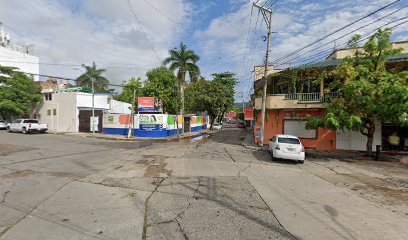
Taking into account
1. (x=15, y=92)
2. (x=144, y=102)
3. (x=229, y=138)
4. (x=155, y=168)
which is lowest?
(x=229, y=138)

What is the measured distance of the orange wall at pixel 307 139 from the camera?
1788 cm

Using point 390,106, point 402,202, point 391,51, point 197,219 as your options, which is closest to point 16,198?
point 197,219

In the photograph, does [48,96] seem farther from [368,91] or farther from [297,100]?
[368,91]

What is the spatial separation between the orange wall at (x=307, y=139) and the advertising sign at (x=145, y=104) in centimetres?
1371

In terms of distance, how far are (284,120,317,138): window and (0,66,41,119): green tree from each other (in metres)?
33.6

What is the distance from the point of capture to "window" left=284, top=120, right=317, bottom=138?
Result: 18.5 metres

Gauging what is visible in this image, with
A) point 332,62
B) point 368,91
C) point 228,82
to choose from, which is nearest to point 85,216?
point 368,91

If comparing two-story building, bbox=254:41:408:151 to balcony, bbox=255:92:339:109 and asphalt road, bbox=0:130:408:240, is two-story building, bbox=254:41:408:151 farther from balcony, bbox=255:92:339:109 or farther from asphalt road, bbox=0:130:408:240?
asphalt road, bbox=0:130:408:240

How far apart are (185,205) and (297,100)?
15339 mm

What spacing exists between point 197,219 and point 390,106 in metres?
11.9

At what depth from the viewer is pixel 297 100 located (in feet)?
59.7

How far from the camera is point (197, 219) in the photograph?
483 centimetres

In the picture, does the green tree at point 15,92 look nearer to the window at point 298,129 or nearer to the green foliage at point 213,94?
the green foliage at point 213,94

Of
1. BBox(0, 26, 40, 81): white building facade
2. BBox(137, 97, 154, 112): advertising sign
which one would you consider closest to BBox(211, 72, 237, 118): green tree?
BBox(137, 97, 154, 112): advertising sign
